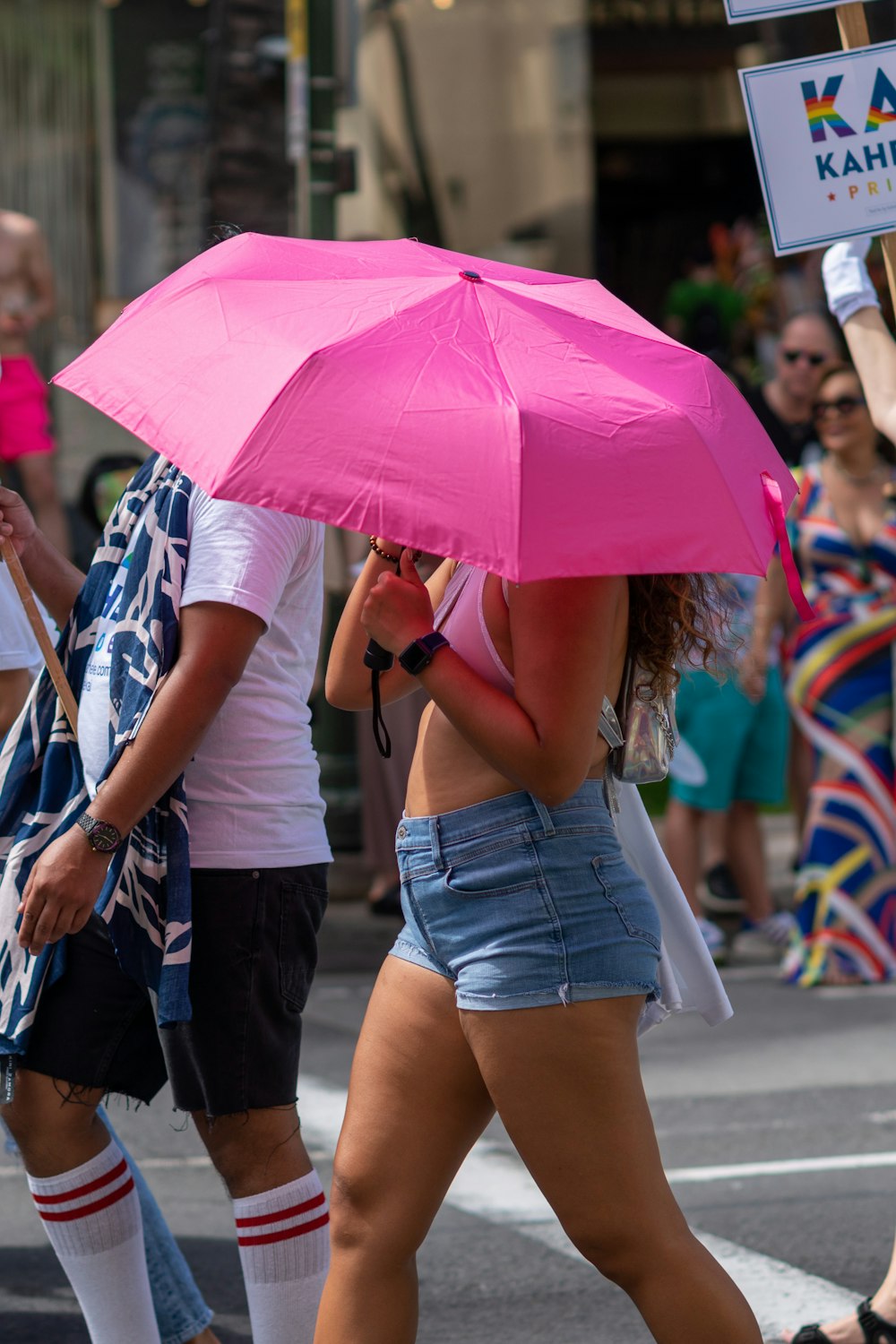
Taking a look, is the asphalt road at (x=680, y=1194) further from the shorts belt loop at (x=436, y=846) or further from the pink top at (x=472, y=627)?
the pink top at (x=472, y=627)

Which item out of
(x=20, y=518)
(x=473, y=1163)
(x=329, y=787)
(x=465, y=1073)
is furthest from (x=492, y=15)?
(x=465, y=1073)

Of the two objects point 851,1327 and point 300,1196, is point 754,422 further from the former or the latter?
point 851,1327

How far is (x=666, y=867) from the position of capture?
326cm

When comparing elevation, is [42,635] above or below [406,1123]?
above

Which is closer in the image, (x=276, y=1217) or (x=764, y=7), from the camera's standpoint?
(x=276, y=1217)

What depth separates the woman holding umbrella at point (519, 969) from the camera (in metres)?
2.91

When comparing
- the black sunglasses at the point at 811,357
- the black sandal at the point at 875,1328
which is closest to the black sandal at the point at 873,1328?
the black sandal at the point at 875,1328

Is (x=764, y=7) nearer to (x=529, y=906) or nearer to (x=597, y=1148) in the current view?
(x=529, y=906)

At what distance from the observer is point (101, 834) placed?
3234mm

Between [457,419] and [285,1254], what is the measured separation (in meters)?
1.52

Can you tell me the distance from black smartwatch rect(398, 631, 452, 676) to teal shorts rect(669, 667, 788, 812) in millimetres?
5496

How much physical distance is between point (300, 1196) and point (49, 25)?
10.6m

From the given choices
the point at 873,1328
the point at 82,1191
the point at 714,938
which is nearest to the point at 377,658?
the point at 82,1191

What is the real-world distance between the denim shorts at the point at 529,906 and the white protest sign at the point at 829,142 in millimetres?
1457
